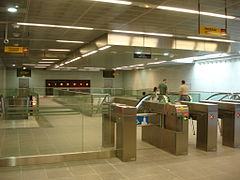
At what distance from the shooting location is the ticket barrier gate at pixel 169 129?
570 cm

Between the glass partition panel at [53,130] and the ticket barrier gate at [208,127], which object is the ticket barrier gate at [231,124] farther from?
the glass partition panel at [53,130]

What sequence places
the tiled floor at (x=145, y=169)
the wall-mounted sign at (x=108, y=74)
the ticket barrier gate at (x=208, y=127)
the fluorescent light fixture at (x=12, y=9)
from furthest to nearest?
1. the wall-mounted sign at (x=108, y=74)
2. the fluorescent light fixture at (x=12, y=9)
3. the ticket barrier gate at (x=208, y=127)
4. the tiled floor at (x=145, y=169)

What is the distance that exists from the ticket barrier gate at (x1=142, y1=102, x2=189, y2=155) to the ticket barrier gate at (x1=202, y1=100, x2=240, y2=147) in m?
1.50

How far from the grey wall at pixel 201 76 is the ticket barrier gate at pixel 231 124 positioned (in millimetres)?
10049

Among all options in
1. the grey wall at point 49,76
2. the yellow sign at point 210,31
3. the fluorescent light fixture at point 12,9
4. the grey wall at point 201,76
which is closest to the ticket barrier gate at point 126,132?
the yellow sign at point 210,31

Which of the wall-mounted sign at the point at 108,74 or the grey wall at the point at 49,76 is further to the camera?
the grey wall at the point at 49,76

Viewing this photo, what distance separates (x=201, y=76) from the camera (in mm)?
18875

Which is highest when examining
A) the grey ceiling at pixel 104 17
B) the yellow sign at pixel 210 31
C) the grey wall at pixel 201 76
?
the grey ceiling at pixel 104 17

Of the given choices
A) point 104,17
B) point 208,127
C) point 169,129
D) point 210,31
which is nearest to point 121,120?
point 169,129

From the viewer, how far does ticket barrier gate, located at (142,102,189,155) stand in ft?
18.7

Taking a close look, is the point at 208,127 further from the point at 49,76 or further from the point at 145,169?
the point at 49,76

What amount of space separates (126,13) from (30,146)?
4.46 metres

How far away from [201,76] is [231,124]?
1290cm

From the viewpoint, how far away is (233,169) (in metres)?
4.77
